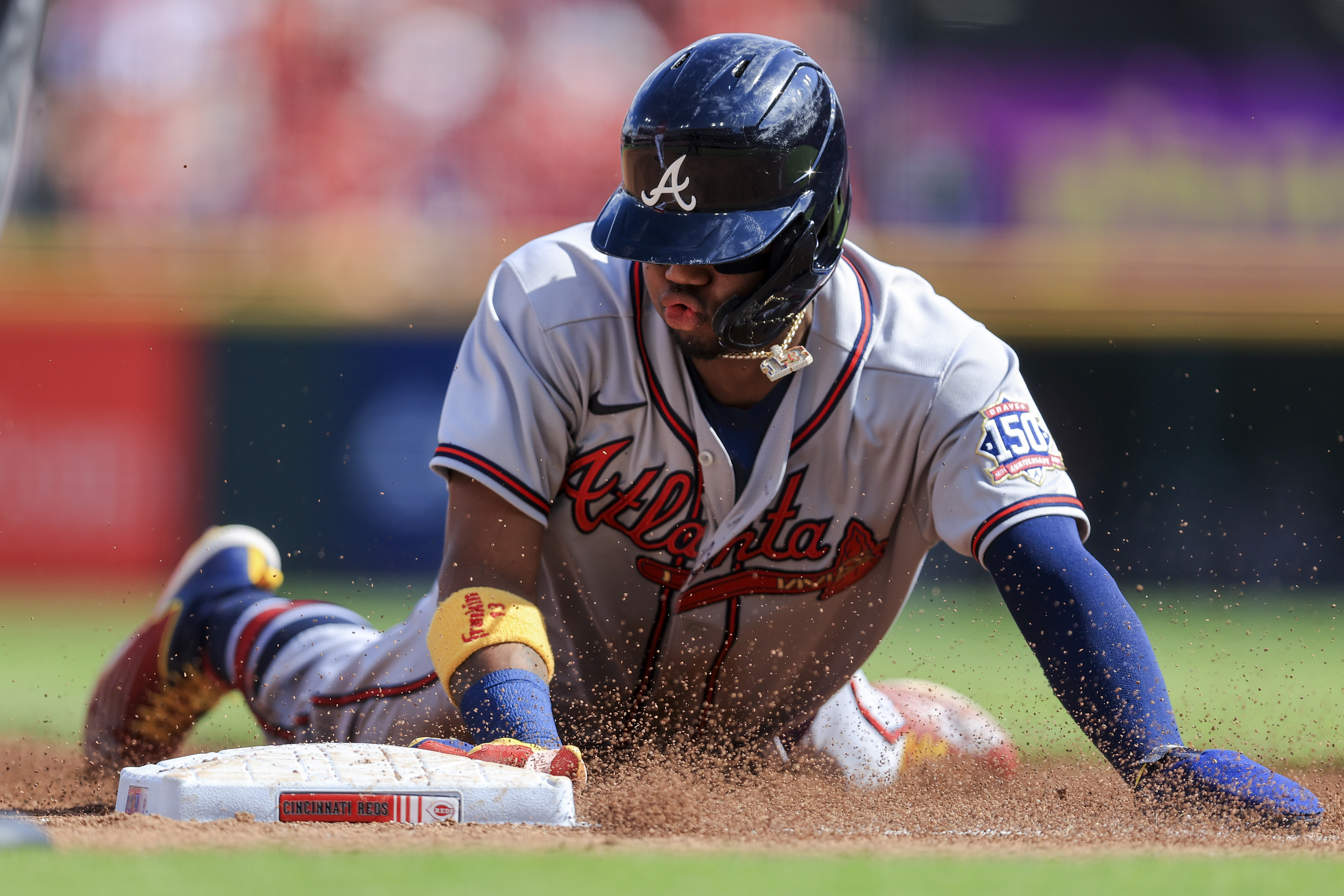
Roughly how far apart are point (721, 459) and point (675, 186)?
0.50m

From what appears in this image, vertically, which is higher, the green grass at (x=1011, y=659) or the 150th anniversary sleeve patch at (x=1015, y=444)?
the 150th anniversary sleeve patch at (x=1015, y=444)

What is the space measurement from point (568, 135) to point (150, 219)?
2.35m

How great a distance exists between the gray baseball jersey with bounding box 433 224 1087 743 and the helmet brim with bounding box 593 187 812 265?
0.25m

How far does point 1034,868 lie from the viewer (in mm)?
1961

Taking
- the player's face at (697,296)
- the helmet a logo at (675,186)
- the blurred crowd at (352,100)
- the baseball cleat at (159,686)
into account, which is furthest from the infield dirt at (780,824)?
the blurred crowd at (352,100)

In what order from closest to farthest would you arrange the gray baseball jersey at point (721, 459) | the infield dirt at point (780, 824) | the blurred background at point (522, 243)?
the infield dirt at point (780, 824), the gray baseball jersey at point (721, 459), the blurred background at point (522, 243)

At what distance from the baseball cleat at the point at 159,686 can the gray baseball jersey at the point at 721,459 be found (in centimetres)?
111

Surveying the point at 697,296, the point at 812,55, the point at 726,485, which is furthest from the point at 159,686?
the point at 812,55

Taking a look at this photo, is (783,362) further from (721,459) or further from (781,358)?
(721,459)

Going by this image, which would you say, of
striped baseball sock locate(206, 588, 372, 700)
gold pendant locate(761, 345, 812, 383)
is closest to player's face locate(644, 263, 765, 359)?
gold pendant locate(761, 345, 812, 383)

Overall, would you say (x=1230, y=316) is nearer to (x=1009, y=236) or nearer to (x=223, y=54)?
(x=1009, y=236)

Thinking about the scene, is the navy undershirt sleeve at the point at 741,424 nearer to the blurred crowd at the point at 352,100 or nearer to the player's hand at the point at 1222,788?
the player's hand at the point at 1222,788

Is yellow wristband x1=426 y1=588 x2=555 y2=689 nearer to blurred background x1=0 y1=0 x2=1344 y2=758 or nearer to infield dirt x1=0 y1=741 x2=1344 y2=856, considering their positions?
infield dirt x1=0 y1=741 x2=1344 y2=856

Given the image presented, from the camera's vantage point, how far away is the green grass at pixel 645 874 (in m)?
1.76
